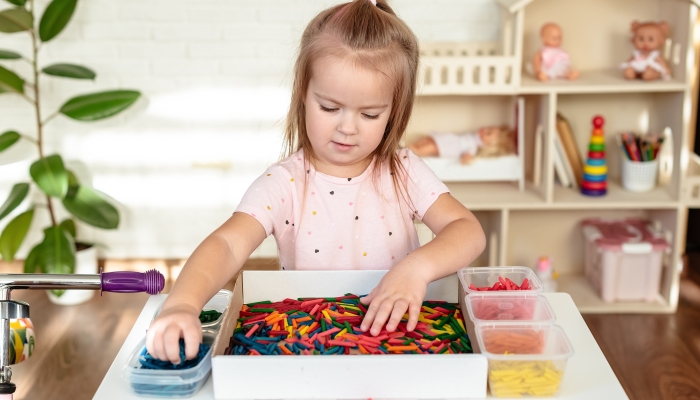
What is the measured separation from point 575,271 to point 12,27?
2.57m

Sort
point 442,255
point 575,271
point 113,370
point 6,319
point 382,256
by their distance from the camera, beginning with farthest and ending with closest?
point 575,271 < point 382,256 < point 442,255 < point 113,370 < point 6,319

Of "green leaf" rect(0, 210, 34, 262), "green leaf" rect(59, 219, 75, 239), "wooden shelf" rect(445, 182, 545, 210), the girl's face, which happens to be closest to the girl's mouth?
the girl's face

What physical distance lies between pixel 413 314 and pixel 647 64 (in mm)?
2145

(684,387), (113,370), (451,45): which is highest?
(451,45)

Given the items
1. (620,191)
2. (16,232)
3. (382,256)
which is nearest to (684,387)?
(620,191)

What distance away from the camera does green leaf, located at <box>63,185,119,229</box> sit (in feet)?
10.0

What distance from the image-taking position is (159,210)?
3523mm

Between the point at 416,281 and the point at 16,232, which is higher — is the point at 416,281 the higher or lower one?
the higher one

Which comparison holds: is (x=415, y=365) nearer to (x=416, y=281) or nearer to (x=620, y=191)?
(x=416, y=281)

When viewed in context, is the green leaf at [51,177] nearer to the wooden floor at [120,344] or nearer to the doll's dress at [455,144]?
the wooden floor at [120,344]

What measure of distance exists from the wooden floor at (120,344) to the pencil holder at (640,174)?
0.52 m

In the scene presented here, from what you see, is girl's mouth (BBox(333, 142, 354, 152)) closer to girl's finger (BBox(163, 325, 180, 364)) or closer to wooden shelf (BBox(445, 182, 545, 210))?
Result: girl's finger (BBox(163, 325, 180, 364))

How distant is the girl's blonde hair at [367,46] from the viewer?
54.9 inches

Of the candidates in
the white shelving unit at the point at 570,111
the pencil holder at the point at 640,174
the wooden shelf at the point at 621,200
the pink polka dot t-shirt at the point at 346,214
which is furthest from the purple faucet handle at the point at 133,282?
the pencil holder at the point at 640,174
